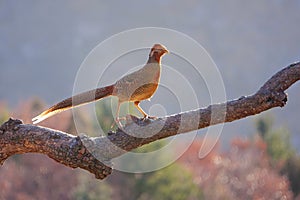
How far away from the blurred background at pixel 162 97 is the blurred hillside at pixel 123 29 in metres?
0.19

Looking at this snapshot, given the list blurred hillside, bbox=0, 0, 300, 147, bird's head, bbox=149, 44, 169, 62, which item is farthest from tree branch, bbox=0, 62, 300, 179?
blurred hillside, bbox=0, 0, 300, 147

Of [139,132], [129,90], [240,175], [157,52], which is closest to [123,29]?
[240,175]

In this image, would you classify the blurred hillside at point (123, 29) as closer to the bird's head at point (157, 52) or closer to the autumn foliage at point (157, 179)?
the autumn foliage at point (157, 179)

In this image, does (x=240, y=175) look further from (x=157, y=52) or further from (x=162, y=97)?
(x=157, y=52)

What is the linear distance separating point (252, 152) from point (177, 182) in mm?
14455

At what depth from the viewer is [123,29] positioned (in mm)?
131125

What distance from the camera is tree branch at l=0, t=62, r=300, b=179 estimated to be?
535cm

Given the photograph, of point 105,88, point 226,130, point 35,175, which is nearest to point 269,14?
point 226,130

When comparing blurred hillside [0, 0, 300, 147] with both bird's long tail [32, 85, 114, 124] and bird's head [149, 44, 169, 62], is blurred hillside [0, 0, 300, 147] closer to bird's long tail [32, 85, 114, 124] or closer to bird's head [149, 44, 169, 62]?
bird's head [149, 44, 169, 62]

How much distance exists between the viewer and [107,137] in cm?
555

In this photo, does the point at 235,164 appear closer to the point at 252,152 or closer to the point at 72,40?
the point at 252,152

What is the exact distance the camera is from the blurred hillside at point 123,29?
114m

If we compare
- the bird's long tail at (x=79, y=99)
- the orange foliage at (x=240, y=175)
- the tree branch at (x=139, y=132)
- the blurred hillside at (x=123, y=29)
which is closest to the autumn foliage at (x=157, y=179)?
the orange foliage at (x=240, y=175)

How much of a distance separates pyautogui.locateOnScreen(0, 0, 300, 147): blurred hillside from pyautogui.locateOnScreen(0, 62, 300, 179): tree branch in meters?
94.5
